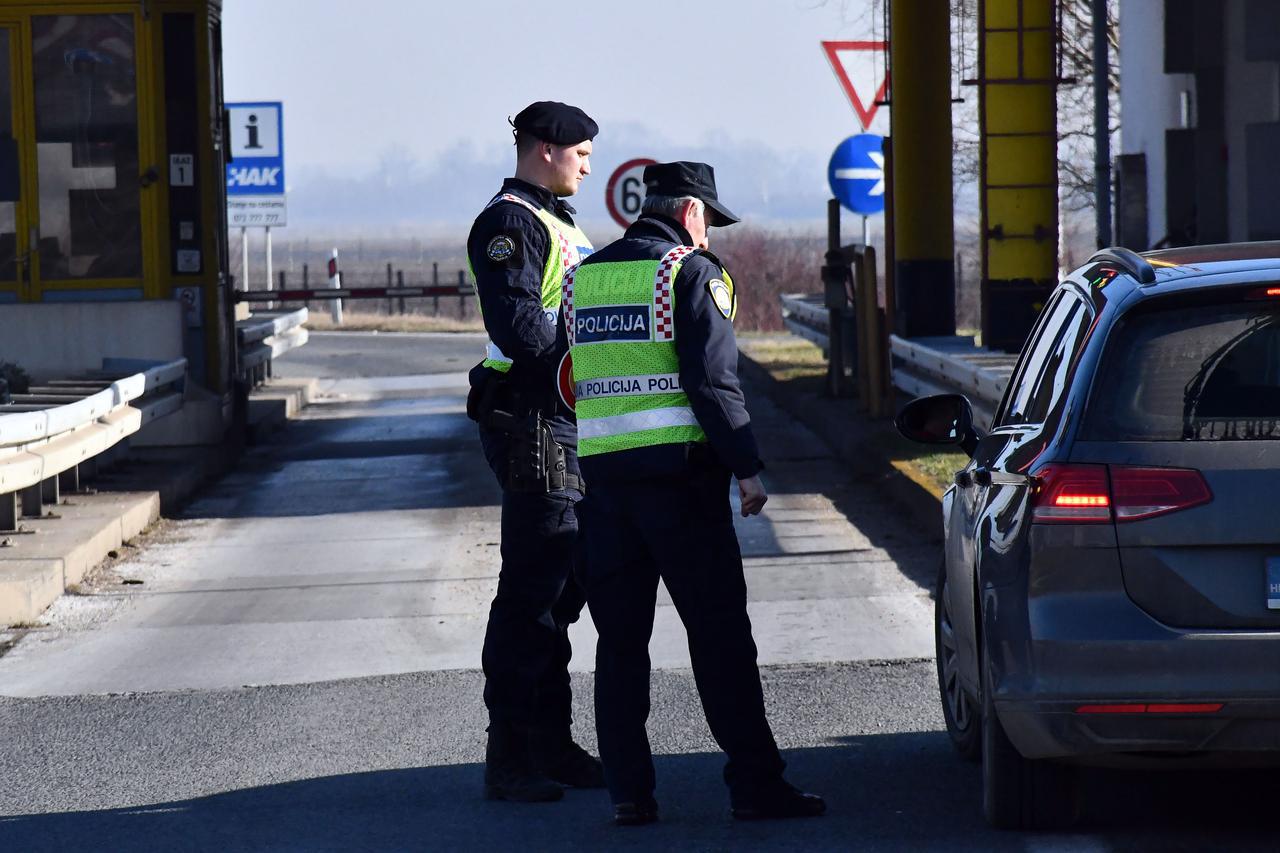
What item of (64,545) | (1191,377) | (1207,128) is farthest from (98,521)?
(1207,128)

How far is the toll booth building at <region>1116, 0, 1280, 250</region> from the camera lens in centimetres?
1669

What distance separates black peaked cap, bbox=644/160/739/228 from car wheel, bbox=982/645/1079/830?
1453 mm

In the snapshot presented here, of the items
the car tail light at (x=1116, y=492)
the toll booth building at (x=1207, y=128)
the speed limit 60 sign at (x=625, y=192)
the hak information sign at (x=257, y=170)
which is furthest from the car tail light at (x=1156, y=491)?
the hak information sign at (x=257, y=170)

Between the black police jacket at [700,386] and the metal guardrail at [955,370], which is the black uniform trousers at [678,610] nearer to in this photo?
the black police jacket at [700,386]

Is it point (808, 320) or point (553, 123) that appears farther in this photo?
point (808, 320)

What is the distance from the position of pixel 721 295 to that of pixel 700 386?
0.26 meters

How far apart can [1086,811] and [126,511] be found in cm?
746

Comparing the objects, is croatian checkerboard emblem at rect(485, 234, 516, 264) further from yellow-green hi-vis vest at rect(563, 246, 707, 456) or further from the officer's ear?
the officer's ear

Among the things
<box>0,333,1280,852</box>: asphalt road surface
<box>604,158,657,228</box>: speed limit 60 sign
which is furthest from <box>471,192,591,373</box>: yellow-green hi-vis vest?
<box>604,158,657,228</box>: speed limit 60 sign

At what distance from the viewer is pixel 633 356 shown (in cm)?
543

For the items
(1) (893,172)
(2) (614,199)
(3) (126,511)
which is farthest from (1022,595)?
(2) (614,199)

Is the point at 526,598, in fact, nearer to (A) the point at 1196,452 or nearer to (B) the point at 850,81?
(A) the point at 1196,452

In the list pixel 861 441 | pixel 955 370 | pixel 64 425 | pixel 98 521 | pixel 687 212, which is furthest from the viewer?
pixel 861 441

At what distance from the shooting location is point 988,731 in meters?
5.16
